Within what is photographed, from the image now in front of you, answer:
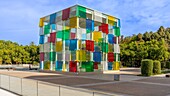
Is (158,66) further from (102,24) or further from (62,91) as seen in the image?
(62,91)

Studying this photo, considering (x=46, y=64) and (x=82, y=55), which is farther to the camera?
(x=46, y=64)

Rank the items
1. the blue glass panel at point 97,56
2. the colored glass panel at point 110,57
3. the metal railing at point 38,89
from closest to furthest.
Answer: the metal railing at point 38,89
the blue glass panel at point 97,56
the colored glass panel at point 110,57

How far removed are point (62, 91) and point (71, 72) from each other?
90.0 feet

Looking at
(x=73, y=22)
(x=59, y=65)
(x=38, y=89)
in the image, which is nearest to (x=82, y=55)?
(x=59, y=65)

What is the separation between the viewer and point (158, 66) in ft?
118

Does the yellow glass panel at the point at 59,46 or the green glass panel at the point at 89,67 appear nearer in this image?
the green glass panel at the point at 89,67

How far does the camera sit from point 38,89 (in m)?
10.8

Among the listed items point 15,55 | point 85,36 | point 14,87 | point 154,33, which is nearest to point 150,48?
point 154,33

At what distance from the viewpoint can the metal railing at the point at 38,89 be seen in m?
8.67

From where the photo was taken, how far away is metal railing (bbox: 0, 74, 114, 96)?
341 inches

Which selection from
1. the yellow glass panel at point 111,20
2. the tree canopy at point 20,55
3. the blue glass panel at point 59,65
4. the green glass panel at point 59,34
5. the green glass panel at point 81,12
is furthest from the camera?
the tree canopy at point 20,55

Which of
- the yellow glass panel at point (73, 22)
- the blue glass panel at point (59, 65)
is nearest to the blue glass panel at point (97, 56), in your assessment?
the blue glass panel at point (59, 65)

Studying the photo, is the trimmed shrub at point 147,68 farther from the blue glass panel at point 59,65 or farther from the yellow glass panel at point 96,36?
the blue glass panel at point 59,65

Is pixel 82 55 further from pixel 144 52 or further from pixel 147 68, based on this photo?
pixel 144 52
